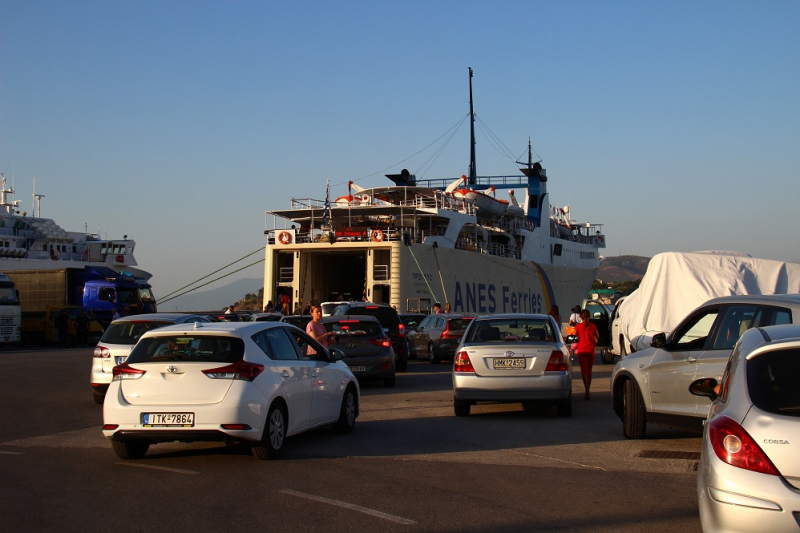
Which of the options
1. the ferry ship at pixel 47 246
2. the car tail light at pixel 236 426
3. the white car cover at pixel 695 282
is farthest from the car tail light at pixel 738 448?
the ferry ship at pixel 47 246

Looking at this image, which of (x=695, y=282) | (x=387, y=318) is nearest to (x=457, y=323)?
(x=387, y=318)

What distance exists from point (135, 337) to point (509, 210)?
125ft

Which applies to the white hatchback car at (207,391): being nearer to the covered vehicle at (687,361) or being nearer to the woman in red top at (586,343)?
the covered vehicle at (687,361)

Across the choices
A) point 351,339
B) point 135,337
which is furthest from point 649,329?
point 135,337

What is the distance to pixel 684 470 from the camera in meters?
8.19

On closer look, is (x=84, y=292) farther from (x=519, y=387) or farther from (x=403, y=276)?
(x=519, y=387)

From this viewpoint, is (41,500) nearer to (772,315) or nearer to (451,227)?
(772,315)

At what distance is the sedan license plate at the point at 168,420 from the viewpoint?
8148 millimetres

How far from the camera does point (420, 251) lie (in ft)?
124

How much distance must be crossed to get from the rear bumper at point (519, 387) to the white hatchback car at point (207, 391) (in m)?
3.18

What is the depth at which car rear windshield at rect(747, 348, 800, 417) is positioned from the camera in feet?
14.7

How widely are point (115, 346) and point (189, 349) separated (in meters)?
5.31

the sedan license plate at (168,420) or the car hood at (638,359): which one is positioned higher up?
the car hood at (638,359)

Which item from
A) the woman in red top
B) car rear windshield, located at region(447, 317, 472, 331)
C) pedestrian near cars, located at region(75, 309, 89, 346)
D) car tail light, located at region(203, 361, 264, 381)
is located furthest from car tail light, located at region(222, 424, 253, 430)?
pedestrian near cars, located at region(75, 309, 89, 346)
